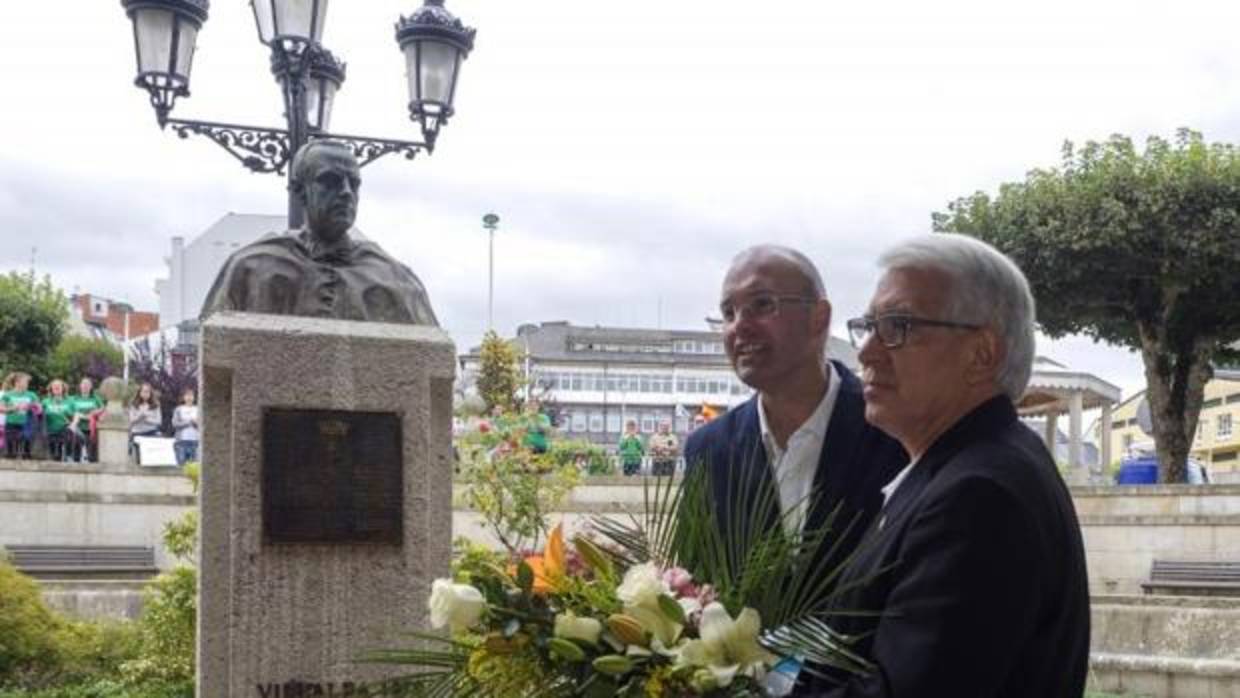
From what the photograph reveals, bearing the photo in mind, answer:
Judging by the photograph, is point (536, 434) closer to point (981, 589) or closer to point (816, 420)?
point (816, 420)

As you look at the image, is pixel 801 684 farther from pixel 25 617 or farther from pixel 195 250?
pixel 195 250

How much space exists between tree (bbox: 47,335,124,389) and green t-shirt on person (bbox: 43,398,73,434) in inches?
731

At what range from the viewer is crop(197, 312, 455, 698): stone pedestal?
5.20 meters

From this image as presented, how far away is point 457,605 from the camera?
7.36ft

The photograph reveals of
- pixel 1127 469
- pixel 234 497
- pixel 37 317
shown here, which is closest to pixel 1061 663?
pixel 234 497

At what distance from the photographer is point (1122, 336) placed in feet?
88.9

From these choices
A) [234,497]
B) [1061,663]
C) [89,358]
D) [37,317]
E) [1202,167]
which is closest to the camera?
[1061,663]

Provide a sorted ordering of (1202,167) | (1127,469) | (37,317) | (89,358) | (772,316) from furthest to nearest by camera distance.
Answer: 1. (89,358)
2. (37,317)
3. (1127,469)
4. (1202,167)
5. (772,316)

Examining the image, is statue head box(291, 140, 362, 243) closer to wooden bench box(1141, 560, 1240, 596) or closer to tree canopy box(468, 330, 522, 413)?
wooden bench box(1141, 560, 1240, 596)

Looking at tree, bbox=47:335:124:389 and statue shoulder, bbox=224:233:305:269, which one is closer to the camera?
statue shoulder, bbox=224:233:305:269

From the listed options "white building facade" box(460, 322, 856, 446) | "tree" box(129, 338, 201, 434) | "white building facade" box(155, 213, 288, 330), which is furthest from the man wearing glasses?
"white building facade" box(460, 322, 856, 446)

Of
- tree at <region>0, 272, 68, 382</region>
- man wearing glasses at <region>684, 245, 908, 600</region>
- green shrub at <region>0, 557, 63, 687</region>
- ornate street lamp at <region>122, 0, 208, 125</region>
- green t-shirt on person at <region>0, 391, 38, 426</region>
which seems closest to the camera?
man wearing glasses at <region>684, 245, 908, 600</region>

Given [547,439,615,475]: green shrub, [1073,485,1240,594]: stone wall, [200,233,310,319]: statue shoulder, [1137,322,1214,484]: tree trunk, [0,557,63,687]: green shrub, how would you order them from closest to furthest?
[200,233,310,319]: statue shoulder, [0,557,63,687]: green shrub, [1073,485,1240,594]: stone wall, [547,439,615,475]: green shrub, [1137,322,1214,484]: tree trunk

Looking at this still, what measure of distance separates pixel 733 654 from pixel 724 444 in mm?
1421
